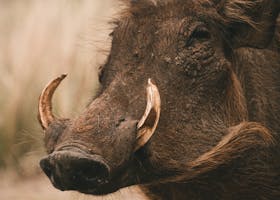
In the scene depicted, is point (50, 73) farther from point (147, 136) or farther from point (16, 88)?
point (147, 136)

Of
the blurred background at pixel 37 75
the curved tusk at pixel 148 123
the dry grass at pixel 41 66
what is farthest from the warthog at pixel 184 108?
the dry grass at pixel 41 66

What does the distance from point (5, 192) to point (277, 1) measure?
4291 millimetres

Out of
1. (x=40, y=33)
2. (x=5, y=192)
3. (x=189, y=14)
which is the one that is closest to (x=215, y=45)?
(x=189, y=14)

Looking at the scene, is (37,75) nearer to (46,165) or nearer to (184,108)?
(184,108)

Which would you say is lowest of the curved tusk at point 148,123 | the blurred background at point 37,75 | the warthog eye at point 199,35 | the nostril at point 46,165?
the blurred background at point 37,75

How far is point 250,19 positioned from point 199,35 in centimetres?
27

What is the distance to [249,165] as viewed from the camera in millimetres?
4742

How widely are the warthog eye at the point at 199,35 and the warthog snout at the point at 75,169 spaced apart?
33.5 inches

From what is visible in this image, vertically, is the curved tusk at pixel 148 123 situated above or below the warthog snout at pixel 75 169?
above

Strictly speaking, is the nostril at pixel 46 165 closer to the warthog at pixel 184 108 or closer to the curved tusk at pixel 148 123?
the warthog at pixel 184 108

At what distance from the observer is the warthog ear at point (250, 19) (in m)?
4.71

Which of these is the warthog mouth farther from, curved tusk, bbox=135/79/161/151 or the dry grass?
the dry grass

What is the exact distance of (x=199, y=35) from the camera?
4.66m

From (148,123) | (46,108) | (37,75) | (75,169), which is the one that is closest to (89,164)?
(75,169)
